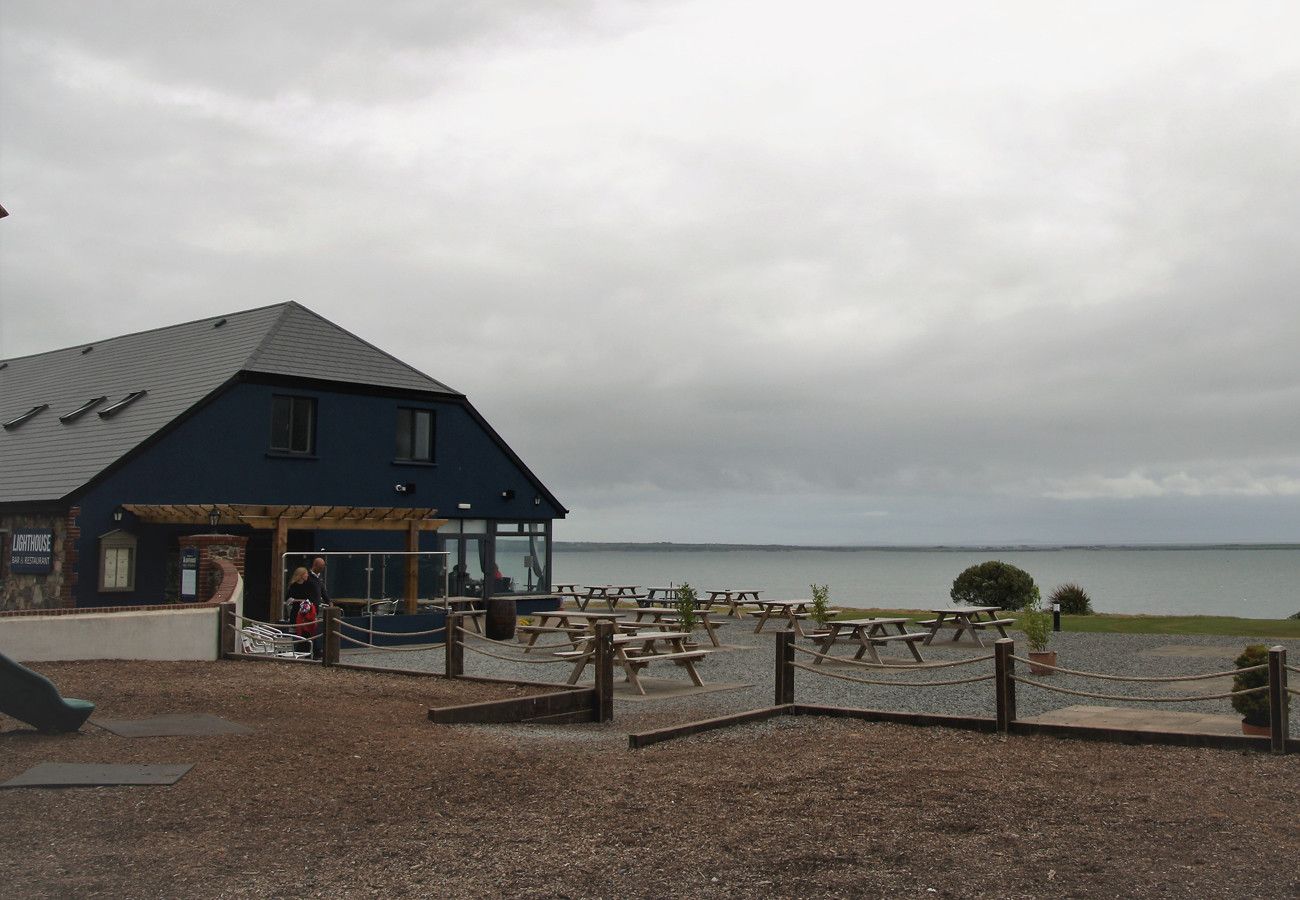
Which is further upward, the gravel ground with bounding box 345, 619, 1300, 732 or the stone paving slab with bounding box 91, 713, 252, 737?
the stone paving slab with bounding box 91, 713, 252, 737

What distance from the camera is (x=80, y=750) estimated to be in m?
9.24

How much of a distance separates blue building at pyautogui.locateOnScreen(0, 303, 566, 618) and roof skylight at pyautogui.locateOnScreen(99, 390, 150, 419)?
0.16 ft

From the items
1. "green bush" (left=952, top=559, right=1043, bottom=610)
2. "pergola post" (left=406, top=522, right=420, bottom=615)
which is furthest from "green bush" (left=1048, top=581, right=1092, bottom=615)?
"pergola post" (left=406, top=522, right=420, bottom=615)

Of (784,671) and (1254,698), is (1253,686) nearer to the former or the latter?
(1254,698)

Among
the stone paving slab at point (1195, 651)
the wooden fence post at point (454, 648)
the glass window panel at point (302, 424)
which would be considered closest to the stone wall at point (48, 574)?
the glass window panel at point (302, 424)

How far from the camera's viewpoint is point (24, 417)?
27.9m

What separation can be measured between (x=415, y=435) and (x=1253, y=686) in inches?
803

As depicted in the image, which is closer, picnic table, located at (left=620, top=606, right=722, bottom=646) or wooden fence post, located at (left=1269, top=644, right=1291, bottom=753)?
wooden fence post, located at (left=1269, top=644, right=1291, bottom=753)

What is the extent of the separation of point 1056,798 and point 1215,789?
47.1 inches

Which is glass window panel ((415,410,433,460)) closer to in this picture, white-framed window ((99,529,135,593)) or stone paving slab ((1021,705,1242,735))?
white-framed window ((99,529,135,593))

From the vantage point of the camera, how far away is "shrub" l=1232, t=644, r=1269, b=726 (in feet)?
33.1

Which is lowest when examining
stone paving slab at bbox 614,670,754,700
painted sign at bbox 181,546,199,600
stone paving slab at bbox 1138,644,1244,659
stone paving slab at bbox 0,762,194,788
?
stone paving slab at bbox 614,670,754,700

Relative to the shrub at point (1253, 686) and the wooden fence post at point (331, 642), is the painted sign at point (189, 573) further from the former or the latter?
the shrub at point (1253, 686)

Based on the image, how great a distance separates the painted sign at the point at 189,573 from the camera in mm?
19578
